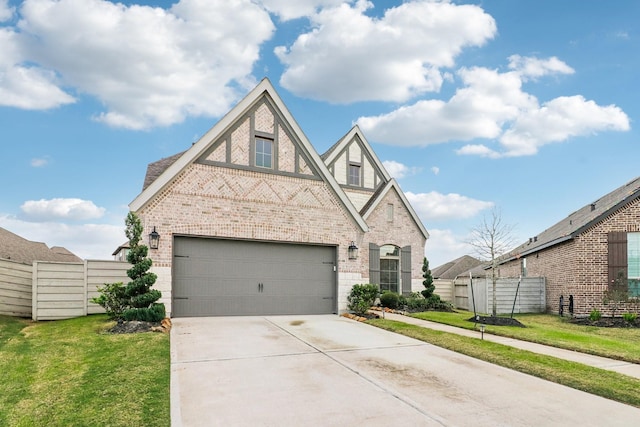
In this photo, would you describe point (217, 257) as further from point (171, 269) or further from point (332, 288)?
point (332, 288)

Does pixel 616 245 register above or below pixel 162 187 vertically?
below

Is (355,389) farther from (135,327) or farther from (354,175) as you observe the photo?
(354,175)

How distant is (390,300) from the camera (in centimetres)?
1714

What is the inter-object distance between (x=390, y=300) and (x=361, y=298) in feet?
12.6

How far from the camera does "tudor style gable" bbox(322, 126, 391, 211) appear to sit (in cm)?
2164

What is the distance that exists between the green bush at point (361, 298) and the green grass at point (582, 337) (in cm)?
209

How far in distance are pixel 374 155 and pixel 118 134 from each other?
1305 centimetres

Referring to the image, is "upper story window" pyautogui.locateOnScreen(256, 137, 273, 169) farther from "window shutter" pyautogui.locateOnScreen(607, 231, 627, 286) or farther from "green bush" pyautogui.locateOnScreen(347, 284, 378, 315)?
"window shutter" pyautogui.locateOnScreen(607, 231, 627, 286)

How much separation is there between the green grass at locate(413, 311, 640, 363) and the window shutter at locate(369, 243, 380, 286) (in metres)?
4.25

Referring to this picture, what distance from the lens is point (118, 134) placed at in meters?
14.4

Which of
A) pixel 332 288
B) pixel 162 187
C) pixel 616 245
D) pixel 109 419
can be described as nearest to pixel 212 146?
pixel 162 187

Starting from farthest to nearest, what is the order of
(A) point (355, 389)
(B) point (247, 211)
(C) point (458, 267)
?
(C) point (458, 267), (B) point (247, 211), (A) point (355, 389)

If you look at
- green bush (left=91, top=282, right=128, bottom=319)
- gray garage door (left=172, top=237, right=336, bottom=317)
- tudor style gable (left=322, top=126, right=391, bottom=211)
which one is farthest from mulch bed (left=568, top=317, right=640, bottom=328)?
green bush (left=91, top=282, right=128, bottom=319)

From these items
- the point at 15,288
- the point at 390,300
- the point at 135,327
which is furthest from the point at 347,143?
the point at 15,288
